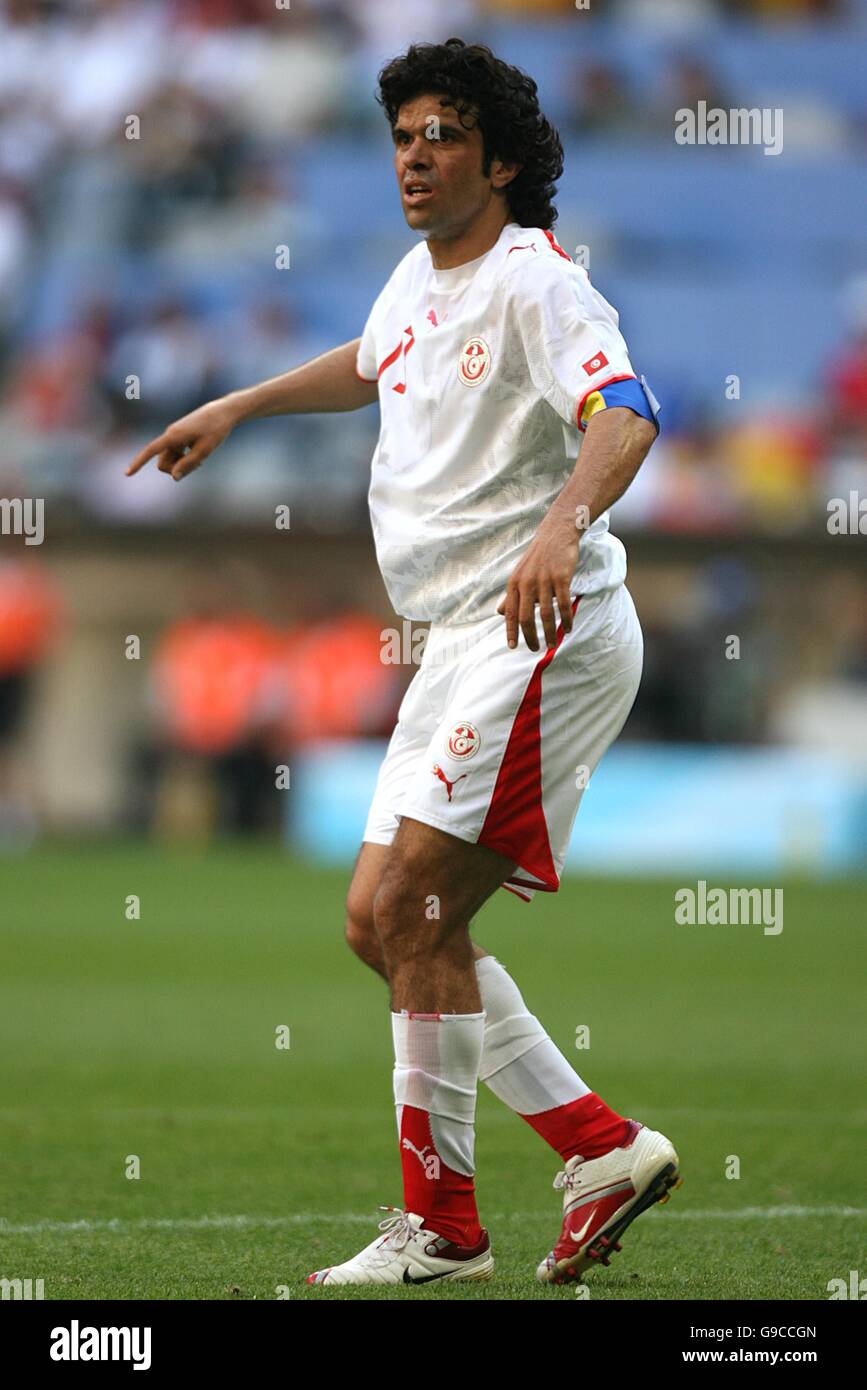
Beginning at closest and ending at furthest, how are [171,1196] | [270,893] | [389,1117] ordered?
[171,1196], [389,1117], [270,893]

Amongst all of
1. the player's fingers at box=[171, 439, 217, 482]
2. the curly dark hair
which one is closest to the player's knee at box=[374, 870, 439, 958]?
the player's fingers at box=[171, 439, 217, 482]

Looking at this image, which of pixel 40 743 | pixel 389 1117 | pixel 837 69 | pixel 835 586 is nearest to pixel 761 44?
pixel 837 69

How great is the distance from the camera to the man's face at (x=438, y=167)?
4.65 m

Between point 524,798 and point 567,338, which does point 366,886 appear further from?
point 567,338

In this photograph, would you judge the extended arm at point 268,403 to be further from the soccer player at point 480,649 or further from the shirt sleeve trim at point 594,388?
the shirt sleeve trim at point 594,388

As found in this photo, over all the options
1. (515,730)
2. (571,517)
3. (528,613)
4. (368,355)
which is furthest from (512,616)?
(368,355)

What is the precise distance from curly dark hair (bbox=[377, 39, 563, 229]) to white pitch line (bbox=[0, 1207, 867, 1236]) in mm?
2373

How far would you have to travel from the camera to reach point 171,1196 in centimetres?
558

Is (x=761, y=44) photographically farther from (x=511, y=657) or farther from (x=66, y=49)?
(x=511, y=657)

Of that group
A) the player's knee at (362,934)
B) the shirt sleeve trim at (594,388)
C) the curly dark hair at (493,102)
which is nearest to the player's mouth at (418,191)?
the curly dark hair at (493,102)

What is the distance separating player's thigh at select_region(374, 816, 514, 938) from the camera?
4.52 meters

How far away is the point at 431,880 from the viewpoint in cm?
452

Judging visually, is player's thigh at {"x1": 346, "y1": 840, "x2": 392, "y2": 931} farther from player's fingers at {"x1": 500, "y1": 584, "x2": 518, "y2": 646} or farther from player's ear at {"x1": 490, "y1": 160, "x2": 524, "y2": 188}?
player's ear at {"x1": 490, "y1": 160, "x2": 524, "y2": 188}
